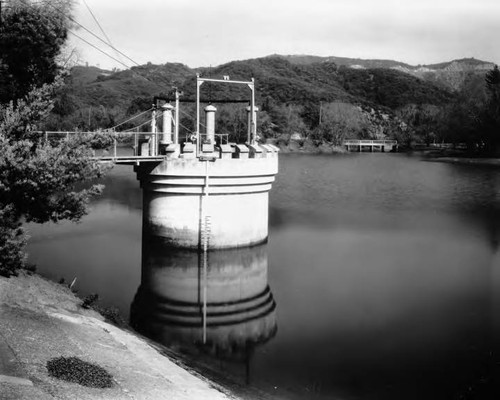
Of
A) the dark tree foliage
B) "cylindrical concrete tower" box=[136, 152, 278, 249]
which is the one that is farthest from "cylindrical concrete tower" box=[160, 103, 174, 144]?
the dark tree foliage

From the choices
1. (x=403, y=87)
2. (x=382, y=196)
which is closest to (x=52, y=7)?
(x=382, y=196)

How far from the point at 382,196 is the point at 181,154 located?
21996 mm

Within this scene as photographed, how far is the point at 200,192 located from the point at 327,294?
5888 mm

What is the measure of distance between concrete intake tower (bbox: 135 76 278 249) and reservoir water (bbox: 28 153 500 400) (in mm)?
707

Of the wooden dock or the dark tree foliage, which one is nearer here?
the dark tree foliage

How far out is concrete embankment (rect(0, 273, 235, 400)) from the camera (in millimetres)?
8075

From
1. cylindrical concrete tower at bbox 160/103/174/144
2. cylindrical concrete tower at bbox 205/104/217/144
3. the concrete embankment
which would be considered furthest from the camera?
cylindrical concrete tower at bbox 160/103/174/144

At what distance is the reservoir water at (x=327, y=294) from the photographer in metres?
12.9

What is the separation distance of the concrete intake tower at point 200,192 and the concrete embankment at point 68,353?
7.97m

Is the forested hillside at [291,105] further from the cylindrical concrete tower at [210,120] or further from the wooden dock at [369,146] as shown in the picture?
the cylindrical concrete tower at [210,120]

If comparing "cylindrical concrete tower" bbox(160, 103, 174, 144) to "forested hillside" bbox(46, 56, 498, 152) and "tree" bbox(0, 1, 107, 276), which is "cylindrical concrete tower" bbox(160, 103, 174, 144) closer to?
"tree" bbox(0, 1, 107, 276)

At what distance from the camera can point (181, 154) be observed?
2111cm

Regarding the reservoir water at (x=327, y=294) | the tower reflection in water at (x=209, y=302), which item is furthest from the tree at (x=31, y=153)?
the reservoir water at (x=327, y=294)

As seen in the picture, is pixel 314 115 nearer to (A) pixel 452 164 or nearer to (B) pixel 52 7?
(A) pixel 452 164
